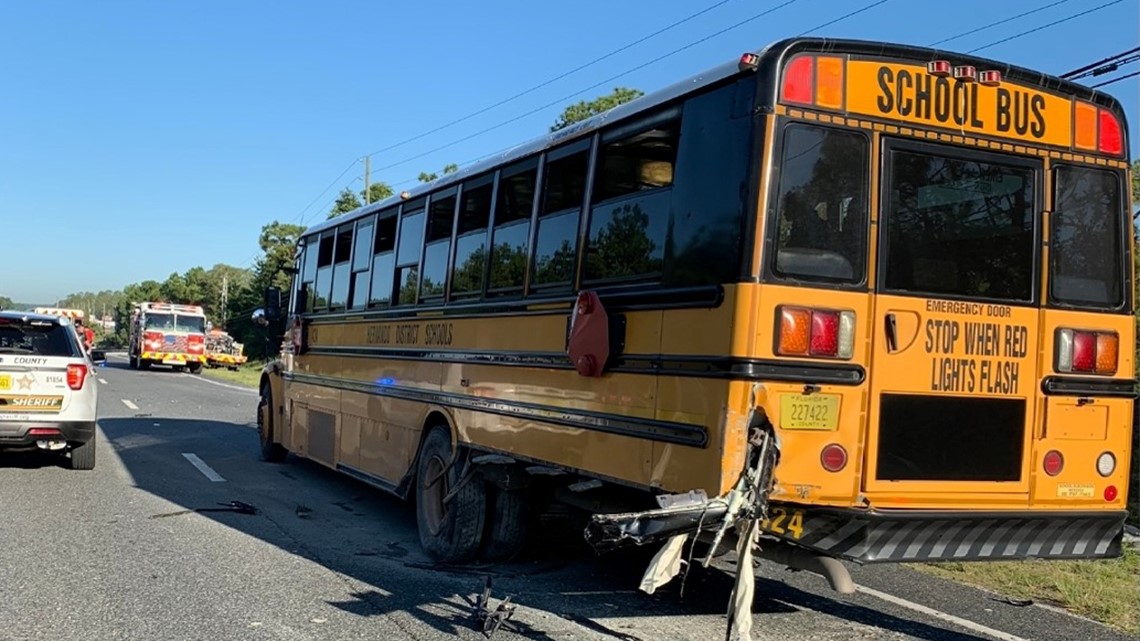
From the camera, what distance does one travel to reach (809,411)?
4.61 metres

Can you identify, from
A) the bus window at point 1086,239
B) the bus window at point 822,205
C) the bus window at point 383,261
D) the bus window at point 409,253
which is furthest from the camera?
the bus window at point 383,261

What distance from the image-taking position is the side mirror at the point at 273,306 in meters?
12.7

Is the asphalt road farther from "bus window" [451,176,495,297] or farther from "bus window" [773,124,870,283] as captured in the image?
"bus window" [773,124,870,283]

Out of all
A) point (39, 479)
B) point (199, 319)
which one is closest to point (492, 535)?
point (39, 479)

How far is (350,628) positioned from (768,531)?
243 cm

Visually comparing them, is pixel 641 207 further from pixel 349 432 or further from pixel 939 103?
pixel 349 432

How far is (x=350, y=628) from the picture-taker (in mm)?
5504

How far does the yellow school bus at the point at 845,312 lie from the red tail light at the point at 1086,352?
13 millimetres

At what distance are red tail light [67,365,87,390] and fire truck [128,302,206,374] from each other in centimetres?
3322

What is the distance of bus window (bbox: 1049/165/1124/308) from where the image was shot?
211 inches

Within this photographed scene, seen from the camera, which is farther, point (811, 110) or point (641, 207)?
point (641, 207)

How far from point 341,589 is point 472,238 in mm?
2671

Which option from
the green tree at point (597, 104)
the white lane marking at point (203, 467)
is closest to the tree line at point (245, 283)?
the green tree at point (597, 104)

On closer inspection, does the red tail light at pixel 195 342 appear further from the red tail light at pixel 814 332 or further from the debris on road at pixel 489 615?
the red tail light at pixel 814 332
